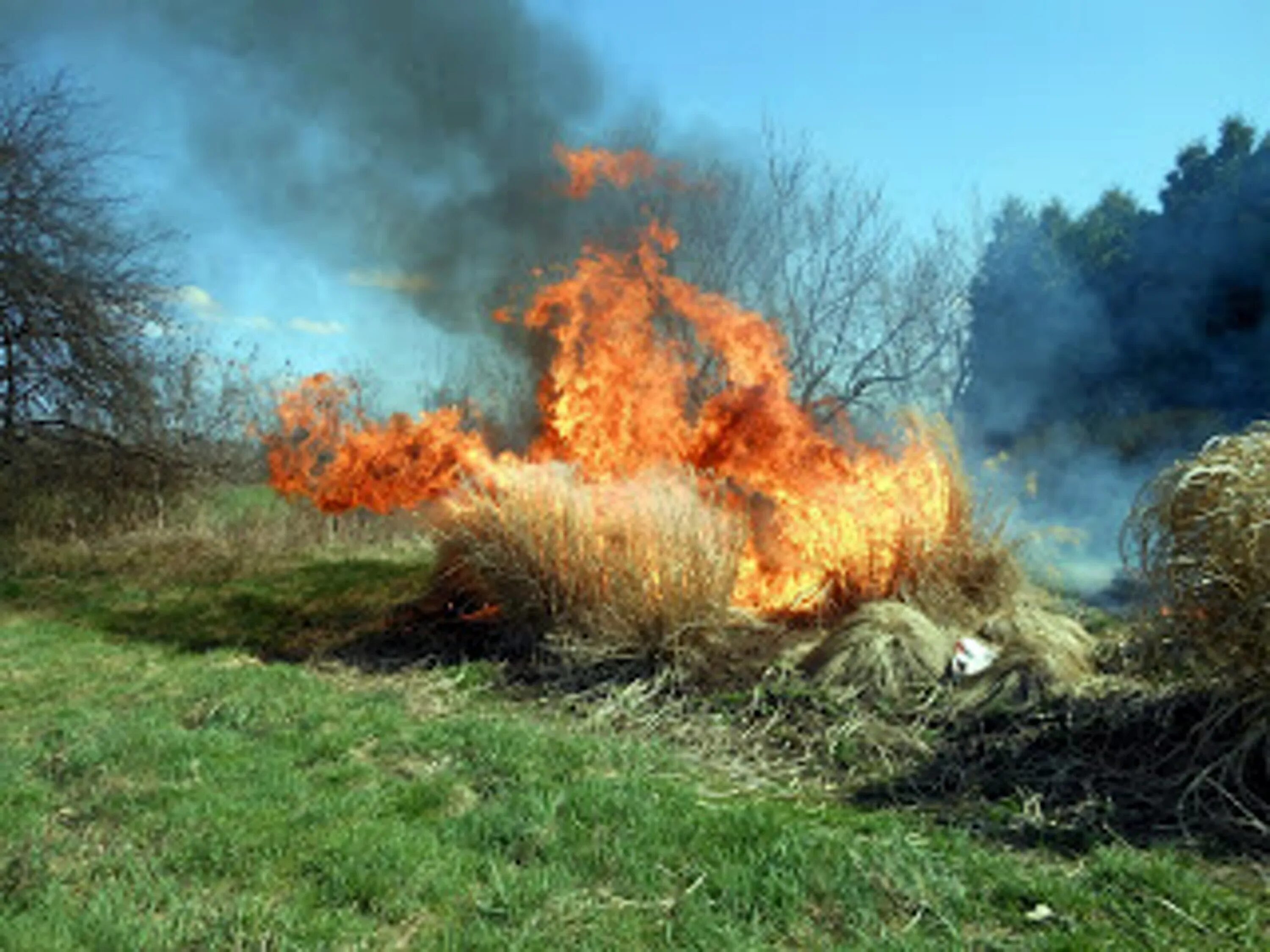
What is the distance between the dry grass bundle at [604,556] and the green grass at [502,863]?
59.2 inches

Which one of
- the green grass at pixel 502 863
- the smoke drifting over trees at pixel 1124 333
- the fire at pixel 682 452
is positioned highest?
the smoke drifting over trees at pixel 1124 333

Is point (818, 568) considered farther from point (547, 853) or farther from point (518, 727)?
point (547, 853)

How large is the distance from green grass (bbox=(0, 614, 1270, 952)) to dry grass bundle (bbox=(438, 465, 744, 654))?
1505 millimetres

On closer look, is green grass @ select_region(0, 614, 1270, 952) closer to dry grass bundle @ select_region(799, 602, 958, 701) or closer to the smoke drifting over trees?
dry grass bundle @ select_region(799, 602, 958, 701)

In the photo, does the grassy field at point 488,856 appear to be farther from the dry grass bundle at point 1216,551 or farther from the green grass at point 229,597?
the green grass at point 229,597

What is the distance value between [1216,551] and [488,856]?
10.7ft

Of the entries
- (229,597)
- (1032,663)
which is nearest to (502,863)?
(1032,663)

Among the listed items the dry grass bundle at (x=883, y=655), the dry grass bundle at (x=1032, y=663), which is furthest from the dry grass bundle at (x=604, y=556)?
the dry grass bundle at (x=1032, y=663)

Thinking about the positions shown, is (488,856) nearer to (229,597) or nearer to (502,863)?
(502,863)

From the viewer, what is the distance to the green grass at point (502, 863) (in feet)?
9.61

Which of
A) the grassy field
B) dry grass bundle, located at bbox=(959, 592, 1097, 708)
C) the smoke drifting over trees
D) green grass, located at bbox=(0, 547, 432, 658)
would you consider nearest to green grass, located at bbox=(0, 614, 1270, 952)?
the grassy field

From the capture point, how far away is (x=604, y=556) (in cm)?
675

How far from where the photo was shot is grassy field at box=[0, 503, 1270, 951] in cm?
294

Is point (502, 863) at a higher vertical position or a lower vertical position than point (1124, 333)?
lower
